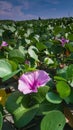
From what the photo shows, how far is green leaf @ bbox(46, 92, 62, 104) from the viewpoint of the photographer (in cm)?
94

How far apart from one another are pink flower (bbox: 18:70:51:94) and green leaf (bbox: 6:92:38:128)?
0.11 ft

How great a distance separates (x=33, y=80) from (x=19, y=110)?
0.10 meters

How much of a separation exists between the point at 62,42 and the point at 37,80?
2.78 ft

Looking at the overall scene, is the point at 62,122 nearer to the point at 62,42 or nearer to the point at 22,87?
the point at 22,87

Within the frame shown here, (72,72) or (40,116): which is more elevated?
(72,72)

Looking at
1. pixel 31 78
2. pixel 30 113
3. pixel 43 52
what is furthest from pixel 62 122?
pixel 43 52

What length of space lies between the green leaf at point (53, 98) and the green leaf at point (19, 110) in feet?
0.14

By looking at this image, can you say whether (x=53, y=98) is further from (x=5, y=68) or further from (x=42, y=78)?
(x=5, y=68)

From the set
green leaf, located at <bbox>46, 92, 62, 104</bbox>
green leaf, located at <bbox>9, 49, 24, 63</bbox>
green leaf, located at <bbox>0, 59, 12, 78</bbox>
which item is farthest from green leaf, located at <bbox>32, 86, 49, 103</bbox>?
green leaf, located at <bbox>9, 49, 24, 63</bbox>

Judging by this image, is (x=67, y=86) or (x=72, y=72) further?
(x=72, y=72)

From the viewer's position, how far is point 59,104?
Result: 1008 millimetres

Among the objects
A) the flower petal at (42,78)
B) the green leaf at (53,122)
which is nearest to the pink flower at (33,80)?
the flower petal at (42,78)

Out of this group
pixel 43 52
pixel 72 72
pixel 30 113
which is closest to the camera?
pixel 30 113

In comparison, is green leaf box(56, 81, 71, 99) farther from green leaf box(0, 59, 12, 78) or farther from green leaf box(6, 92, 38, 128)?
green leaf box(0, 59, 12, 78)
